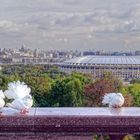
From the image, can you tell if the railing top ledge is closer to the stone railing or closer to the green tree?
the stone railing

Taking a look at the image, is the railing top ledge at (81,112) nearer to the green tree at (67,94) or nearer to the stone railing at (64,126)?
the stone railing at (64,126)

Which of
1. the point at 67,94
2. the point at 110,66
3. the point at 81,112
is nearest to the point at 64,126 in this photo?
the point at 81,112

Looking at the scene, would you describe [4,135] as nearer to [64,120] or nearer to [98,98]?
[64,120]

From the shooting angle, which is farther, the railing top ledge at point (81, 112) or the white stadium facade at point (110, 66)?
the white stadium facade at point (110, 66)

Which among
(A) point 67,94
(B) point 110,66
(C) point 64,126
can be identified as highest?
(C) point 64,126

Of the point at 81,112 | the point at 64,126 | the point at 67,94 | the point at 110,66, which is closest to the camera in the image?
the point at 64,126

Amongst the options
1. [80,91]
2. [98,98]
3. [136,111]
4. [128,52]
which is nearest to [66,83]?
[80,91]

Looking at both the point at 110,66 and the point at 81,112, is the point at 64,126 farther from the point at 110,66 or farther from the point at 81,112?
the point at 110,66

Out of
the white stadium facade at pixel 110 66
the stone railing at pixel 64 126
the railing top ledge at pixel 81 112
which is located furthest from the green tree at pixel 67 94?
the white stadium facade at pixel 110 66
